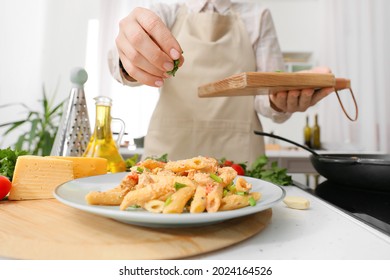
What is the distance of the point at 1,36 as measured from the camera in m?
2.86

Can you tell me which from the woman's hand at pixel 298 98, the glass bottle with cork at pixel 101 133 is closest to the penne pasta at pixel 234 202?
the glass bottle with cork at pixel 101 133

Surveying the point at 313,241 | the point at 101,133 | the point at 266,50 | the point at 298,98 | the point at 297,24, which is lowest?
the point at 313,241

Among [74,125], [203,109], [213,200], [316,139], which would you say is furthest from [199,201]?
Answer: [316,139]

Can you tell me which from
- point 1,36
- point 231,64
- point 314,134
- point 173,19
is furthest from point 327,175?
point 1,36

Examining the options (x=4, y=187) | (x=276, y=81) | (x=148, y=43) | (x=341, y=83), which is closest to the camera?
(x=4, y=187)

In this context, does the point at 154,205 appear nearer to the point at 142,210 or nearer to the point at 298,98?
the point at 142,210

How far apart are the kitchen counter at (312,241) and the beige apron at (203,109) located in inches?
31.5

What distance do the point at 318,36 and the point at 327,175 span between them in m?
3.10

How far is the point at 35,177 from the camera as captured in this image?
60cm

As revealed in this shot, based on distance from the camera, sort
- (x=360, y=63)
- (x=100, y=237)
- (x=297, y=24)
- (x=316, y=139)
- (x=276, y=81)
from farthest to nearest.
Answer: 1. (x=297, y=24)
2. (x=360, y=63)
3. (x=316, y=139)
4. (x=276, y=81)
5. (x=100, y=237)

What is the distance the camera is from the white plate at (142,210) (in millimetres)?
379

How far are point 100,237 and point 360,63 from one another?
11.3 feet

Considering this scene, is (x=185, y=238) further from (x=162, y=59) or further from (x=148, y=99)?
(x=148, y=99)

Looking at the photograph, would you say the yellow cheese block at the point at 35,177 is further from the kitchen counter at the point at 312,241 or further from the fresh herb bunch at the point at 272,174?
the fresh herb bunch at the point at 272,174
